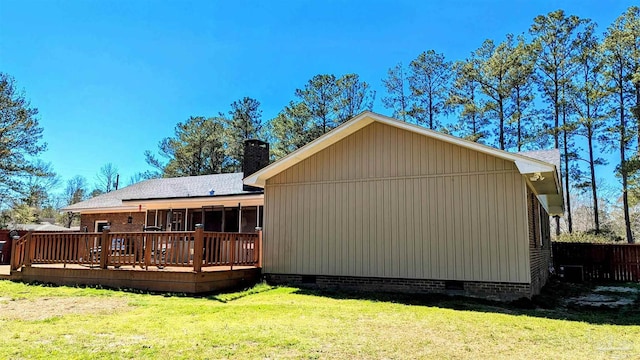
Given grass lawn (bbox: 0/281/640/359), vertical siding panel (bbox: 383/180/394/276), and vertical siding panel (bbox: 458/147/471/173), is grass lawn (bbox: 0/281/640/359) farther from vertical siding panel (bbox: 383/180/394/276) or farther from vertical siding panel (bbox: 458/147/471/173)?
vertical siding panel (bbox: 458/147/471/173)

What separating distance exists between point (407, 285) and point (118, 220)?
13.0 meters

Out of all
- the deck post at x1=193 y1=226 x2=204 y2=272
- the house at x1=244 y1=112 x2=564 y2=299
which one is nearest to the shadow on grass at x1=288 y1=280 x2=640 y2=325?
the house at x1=244 y1=112 x2=564 y2=299

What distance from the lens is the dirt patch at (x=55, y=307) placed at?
6.50m

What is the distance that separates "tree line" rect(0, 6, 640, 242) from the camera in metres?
21.5

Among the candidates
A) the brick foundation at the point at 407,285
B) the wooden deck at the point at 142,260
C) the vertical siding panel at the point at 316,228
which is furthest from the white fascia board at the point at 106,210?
the vertical siding panel at the point at 316,228

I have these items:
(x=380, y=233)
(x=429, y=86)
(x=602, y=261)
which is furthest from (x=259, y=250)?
(x=429, y=86)

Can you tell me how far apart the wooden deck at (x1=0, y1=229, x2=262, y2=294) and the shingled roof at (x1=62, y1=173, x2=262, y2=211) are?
3.60 m

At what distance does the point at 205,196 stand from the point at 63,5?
6.34 meters

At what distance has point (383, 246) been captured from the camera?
9164 mm

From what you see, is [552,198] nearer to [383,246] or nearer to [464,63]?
[383,246]

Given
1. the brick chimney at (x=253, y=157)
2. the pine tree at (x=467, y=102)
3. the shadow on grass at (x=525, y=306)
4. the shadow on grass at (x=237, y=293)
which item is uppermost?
the pine tree at (x=467, y=102)

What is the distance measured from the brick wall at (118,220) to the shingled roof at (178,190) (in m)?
0.48

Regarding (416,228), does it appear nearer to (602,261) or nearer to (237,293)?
(237,293)

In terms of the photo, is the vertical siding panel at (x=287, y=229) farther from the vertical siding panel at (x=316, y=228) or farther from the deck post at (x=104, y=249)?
the deck post at (x=104, y=249)
